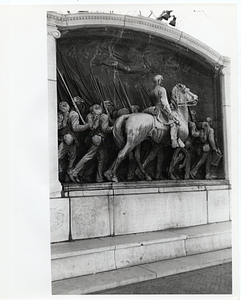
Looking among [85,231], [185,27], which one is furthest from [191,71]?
[85,231]

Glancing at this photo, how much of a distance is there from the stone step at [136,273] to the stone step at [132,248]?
9cm

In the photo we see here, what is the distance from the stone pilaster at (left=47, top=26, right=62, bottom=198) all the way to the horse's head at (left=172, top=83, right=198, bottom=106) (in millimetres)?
2417

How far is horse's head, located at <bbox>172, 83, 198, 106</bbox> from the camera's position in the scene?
5672 millimetres

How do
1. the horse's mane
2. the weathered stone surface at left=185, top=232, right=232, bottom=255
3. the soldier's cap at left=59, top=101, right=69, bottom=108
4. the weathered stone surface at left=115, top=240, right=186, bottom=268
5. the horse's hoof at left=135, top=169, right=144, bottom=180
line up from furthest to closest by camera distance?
the horse's mane
the horse's hoof at left=135, top=169, right=144, bottom=180
the weathered stone surface at left=185, top=232, right=232, bottom=255
the soldier's cap at left=59, top=101, right=69, bottom=108
the weathered stone surface at left=115, top=240, right=186, bottom=268

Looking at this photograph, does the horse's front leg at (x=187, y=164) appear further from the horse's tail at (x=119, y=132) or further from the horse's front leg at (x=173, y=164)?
the horse's tail at (x=119, y=132)

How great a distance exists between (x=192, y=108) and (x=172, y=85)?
0.69 meters

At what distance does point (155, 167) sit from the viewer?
593 centimetres

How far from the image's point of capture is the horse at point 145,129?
17.0ft

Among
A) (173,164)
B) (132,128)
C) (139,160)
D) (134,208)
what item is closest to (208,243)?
(134,208)

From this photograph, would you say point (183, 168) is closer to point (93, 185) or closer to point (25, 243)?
point (93, 185)

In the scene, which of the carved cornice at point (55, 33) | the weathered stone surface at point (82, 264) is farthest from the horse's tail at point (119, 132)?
the weathered stone surface at point (82, 264)

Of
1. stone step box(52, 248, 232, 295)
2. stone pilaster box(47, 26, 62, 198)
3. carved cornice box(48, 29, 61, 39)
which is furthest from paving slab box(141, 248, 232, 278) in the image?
carved cornice box(48, 29, 61, 39)

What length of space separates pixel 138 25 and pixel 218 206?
372 centimetres

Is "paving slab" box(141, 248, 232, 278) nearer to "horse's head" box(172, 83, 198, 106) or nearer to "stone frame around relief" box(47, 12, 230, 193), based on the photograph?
"stone frame around relief" box(47, 12, 230, 193)
